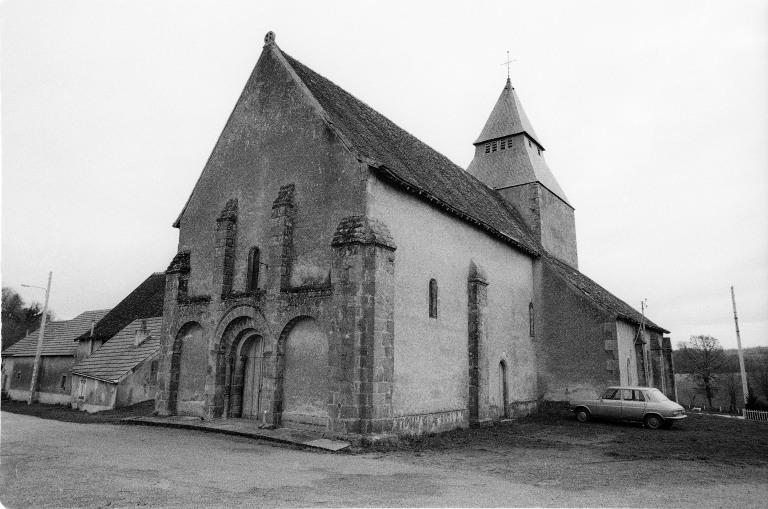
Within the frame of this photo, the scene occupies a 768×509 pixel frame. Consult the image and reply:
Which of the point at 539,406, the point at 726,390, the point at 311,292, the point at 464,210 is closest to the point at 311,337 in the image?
the point at 311,292

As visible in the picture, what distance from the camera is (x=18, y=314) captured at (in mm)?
63875

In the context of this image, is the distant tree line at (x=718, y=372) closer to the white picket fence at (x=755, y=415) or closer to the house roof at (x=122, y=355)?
the white picket fence at (x=755, y=415)

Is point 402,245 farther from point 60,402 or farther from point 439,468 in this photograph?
point 60,402

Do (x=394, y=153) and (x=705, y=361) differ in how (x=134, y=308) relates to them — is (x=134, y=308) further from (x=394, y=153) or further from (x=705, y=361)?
(x=705, y=361)

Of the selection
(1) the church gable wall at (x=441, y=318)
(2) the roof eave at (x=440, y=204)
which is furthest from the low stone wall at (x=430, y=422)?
(2) the roof eave at (x=440, y=204)

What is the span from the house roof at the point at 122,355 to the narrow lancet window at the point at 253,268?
37.0ft

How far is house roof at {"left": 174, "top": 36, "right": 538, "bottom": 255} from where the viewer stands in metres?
16.0

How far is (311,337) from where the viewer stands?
1505 cm

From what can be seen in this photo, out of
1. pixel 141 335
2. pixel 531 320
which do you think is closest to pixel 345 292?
pixel 531 320

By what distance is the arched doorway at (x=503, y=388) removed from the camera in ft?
67.0

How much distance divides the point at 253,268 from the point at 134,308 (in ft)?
75.1

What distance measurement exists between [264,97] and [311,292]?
7463 millimetres

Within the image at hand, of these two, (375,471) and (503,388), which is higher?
(503,388)

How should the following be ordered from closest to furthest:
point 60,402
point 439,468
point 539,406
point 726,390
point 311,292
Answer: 1. point 439,468
2. point 311,292
3. point 539,406
4. point 60,402
5. point 726,390
